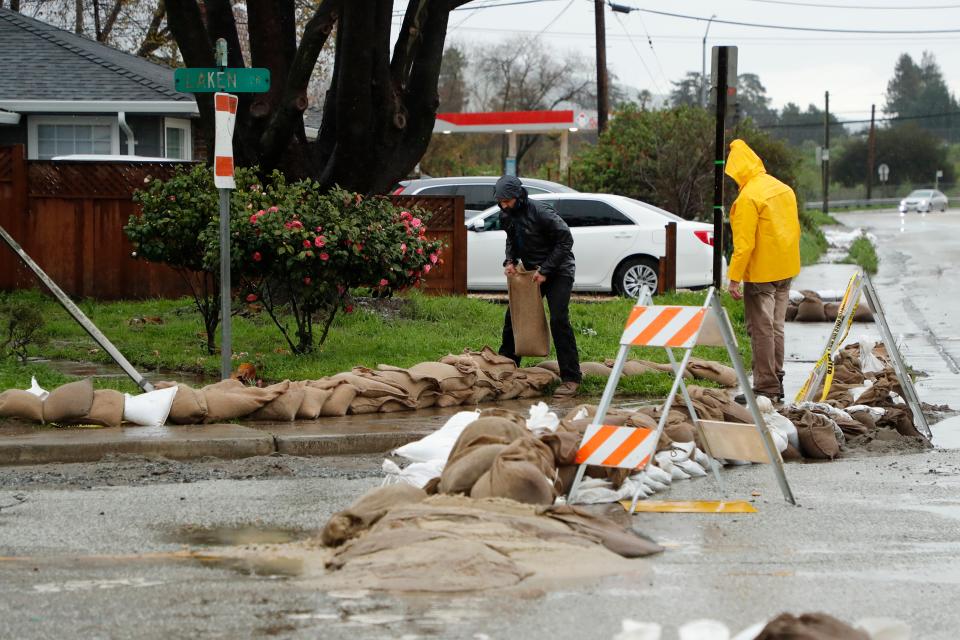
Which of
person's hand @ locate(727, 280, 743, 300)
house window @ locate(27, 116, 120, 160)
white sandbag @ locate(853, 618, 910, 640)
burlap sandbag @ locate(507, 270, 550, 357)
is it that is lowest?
white sandbag @ locate(853, 618, 910, 640)

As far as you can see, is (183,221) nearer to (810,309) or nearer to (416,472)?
(416,472)

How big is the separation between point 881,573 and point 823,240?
31294mm

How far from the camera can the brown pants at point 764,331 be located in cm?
1065

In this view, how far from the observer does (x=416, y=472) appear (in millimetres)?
7402

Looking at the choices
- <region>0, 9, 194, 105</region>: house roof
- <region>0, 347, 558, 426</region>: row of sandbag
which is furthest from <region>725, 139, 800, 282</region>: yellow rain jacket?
<region>0, 9, 194, 105</region>: house roof

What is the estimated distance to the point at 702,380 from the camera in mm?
11578


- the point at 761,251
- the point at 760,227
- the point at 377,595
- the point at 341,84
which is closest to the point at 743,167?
the point at 760,227

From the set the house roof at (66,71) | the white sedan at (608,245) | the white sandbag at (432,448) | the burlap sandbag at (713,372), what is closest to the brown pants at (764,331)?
the burlap sandbag at (713,372)

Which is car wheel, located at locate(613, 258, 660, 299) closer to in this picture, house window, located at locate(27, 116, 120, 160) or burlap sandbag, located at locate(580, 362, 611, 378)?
burlap sandbag, located at locate(580, 362, 611, 378)

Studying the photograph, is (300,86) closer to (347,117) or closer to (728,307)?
(347,117)

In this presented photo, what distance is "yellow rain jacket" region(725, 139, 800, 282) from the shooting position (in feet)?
34.5

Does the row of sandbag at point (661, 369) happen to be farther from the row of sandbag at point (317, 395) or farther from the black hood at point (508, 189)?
the black hood at point (508, 189)

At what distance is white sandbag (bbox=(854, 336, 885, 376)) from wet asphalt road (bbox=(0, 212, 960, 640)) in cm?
228

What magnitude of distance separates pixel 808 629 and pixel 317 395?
18.9ft
